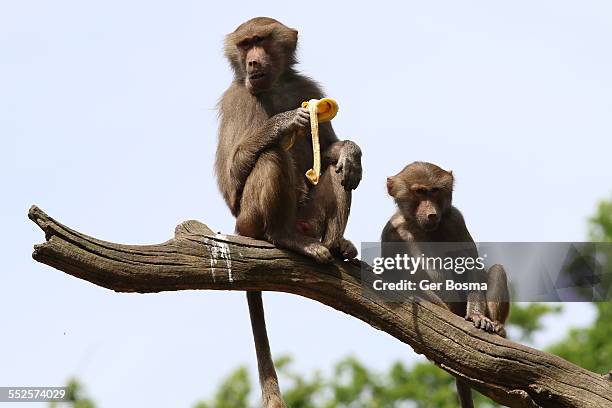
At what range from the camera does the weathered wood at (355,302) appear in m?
7.04

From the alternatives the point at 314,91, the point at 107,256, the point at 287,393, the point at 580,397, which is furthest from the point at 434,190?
the point at 287,393

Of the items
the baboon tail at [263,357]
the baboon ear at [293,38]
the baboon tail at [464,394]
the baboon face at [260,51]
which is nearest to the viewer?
the baboon tail at [263,357]

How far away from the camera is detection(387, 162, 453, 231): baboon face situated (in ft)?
27.9

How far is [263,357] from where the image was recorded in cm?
782

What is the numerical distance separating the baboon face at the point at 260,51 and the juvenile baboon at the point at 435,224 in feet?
4.45

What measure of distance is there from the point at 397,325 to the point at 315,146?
4.41ft

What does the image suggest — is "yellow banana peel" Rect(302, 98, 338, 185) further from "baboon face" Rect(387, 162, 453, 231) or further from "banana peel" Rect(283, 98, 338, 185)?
"baboon face" Rect(387, 162, 453, 231)

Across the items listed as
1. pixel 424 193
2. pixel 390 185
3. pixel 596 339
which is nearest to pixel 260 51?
pixel 390 185

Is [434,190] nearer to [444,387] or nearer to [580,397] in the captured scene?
[580,397]

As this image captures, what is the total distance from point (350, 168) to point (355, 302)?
94 cm

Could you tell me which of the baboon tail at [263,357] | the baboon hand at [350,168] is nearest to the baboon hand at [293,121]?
the baboon hand at [350,168]

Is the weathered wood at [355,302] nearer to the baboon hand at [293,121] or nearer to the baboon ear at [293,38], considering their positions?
the baboon hand at [293,121]

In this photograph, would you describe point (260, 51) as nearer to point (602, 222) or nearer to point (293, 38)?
point (293, 38)

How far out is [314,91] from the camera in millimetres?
8422
